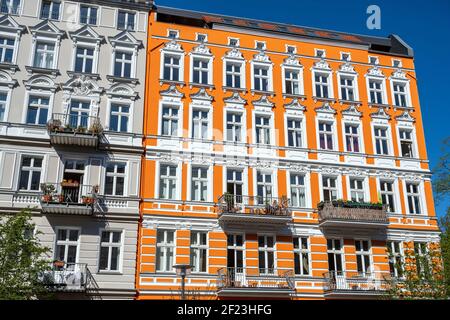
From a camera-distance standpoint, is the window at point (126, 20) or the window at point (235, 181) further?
the window at point (126, 20)

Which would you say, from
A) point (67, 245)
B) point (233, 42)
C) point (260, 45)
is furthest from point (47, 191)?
point (260, 45)

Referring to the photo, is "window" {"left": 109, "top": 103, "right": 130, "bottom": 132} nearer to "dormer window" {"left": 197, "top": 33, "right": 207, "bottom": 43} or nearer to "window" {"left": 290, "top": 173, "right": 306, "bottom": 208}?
"dormer window" {"left": 197, "top": 33, "right": 207, "bottom": 43}

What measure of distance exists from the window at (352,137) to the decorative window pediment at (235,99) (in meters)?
6.38

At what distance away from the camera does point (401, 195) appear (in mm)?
26812

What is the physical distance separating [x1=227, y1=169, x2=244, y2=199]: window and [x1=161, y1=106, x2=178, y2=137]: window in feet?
12.0

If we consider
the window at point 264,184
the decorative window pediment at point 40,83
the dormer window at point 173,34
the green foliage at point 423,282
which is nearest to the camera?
the green foliage at point 423,282

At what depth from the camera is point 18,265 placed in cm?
1722

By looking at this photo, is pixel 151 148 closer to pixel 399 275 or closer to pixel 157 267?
pixel 157 267

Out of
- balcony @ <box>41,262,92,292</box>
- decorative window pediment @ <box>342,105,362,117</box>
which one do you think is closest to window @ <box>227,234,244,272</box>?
balcony @ <box>41,262,92,292</box>

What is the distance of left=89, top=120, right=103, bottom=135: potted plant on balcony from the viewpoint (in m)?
22.8

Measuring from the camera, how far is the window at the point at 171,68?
26.1 meters

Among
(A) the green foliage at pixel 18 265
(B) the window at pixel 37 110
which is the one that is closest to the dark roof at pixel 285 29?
(B) the window at pixel 37 110

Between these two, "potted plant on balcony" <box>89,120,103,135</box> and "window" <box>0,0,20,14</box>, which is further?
"window" <box>0,0,20,14</box>

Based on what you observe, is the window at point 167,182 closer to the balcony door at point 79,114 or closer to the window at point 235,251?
the window at point 235,251
